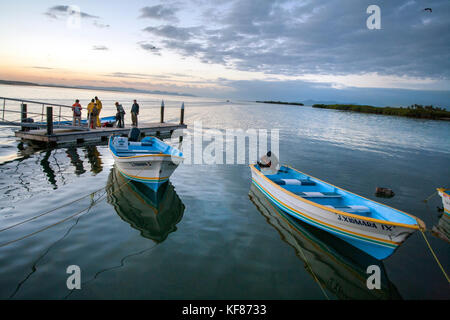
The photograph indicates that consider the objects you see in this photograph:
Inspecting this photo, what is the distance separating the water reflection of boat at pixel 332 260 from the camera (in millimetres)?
5973

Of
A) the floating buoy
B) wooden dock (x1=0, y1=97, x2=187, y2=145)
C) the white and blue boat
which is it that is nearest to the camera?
the white and blue boat

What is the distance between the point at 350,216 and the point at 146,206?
7287 mm

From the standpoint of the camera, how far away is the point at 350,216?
6.71 metres

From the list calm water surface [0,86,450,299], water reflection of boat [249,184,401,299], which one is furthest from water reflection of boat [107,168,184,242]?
water reflection of boat [249,184,401,299]

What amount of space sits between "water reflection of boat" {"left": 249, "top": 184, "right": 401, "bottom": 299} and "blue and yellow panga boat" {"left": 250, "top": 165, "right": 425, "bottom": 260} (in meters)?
0.39

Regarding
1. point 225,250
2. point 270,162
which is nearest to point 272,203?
point 270,162

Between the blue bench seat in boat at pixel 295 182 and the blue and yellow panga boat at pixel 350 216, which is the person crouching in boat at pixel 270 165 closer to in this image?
the blue and yellow panga boat at pixel 350 216

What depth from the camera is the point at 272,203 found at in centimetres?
1059

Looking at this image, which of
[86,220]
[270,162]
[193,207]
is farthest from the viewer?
[270,162]

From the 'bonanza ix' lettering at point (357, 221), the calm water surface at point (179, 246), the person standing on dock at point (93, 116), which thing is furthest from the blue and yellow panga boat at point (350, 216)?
the person standing on dock at point (93, 116)

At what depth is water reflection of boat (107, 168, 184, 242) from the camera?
324 inches

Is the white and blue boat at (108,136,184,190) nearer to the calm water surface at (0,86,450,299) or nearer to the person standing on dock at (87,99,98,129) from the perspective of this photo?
the calm water surface at (0,86,450,299)
